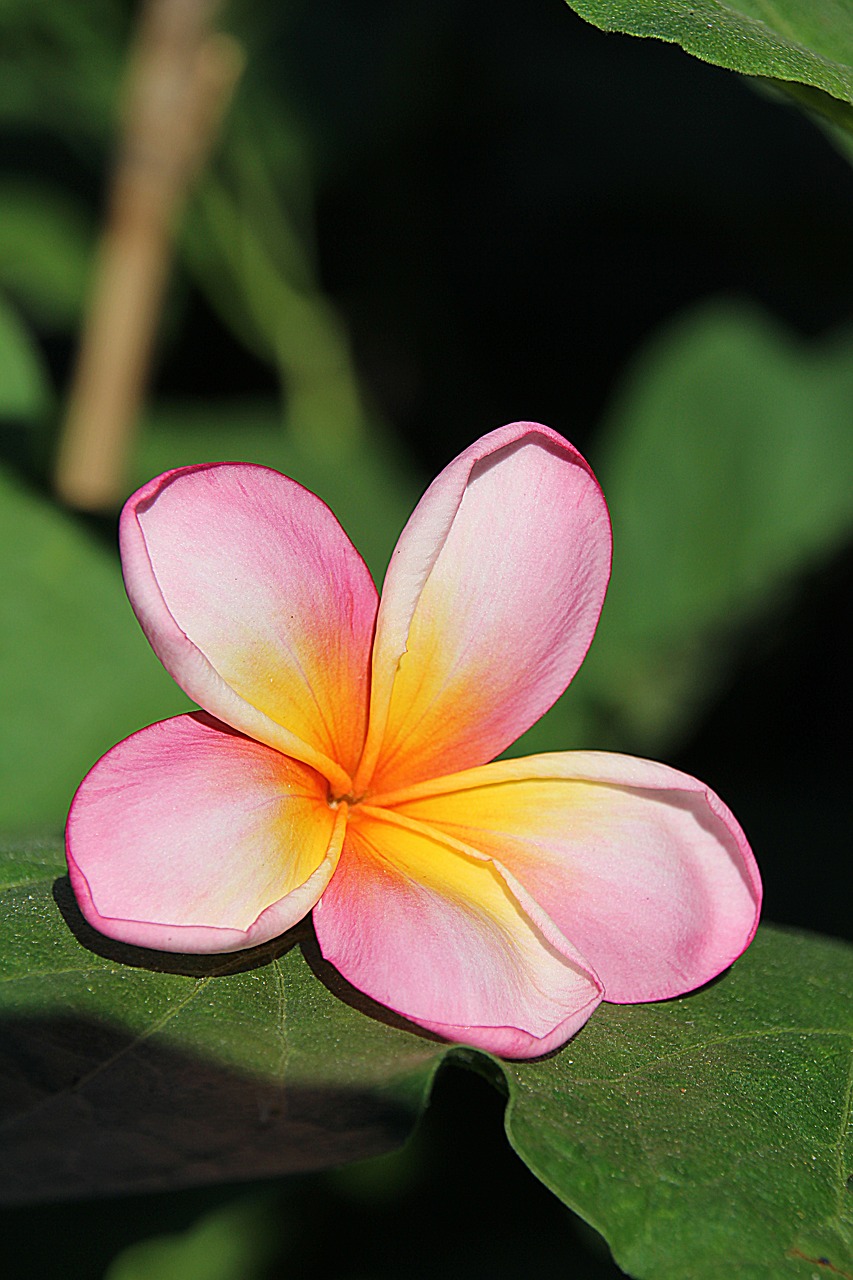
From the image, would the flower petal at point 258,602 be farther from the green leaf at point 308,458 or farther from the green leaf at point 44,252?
the green leaf at point 44,252

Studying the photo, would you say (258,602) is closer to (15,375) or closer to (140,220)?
(15,375)

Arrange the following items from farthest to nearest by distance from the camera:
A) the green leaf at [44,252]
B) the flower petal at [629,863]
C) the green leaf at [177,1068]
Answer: the green leaf at [44,252]
the flower petal at [629,863]
the green leaf at [177,1068]

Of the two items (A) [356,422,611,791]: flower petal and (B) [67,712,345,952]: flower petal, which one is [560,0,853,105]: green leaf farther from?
(B) [67,712,345,952]: flower petal

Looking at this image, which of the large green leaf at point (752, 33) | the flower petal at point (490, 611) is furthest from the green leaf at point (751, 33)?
the flower petal at point (490, 611)

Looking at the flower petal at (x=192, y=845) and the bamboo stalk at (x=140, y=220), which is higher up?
the flower petal at (x=192, y=845)

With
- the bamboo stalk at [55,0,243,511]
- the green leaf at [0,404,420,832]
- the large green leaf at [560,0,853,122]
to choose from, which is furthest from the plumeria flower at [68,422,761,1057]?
the bamboo stalk at [55,0,243,511]

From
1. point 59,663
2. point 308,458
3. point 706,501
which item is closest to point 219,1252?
point 59,663

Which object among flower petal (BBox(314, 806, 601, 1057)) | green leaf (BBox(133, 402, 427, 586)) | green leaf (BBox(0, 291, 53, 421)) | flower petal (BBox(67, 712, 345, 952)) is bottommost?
green leaf (BBox(133, 402, 427, 586))
